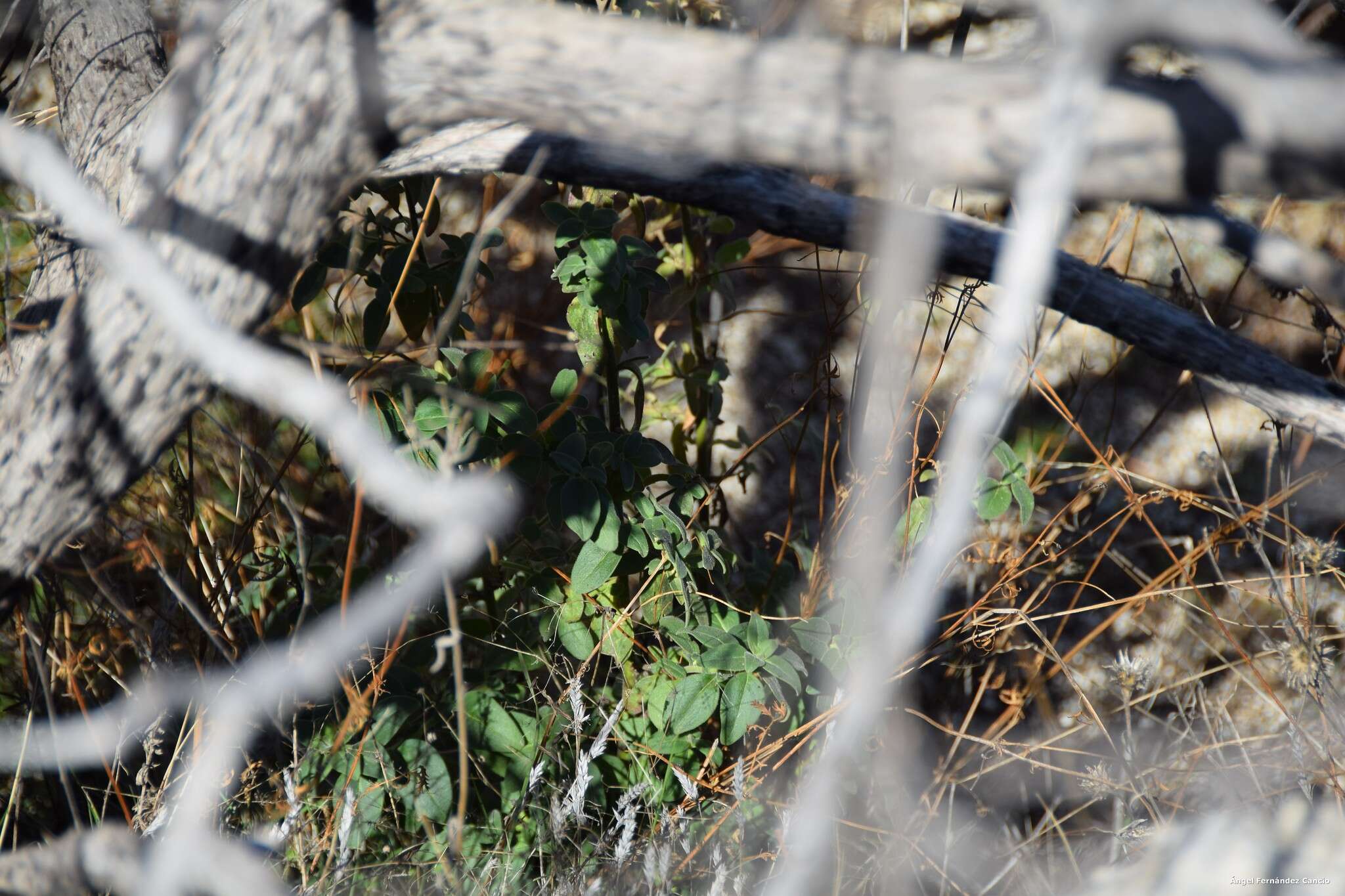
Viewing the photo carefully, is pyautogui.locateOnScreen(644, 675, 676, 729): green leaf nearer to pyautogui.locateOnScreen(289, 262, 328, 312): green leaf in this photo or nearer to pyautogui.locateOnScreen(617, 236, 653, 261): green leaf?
pyautogui.locateOnScreen(617, 236, 653, 261): green leaf

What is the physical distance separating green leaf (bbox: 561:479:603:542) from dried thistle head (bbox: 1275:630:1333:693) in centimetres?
117

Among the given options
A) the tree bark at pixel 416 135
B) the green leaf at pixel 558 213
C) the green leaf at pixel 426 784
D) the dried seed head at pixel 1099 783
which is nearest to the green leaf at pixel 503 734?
the green leaf at pixel 426 784

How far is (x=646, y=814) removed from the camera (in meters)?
1.46

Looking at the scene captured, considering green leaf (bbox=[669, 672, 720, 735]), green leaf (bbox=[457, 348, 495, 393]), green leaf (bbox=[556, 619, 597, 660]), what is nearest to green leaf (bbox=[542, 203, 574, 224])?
green leaf (bbox=[457, 348, 495, 393])

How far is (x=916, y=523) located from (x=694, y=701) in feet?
1.56

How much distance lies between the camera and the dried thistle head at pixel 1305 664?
4.37ft

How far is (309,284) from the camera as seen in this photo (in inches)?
48.4

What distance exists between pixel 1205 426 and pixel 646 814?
5.25ft

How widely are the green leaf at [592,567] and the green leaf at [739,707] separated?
28cm

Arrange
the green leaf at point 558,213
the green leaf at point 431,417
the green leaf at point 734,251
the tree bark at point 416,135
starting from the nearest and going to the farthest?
the tree bark at point 416,135 → the green leaf at point 431,417 → the green leaf at point 558,213 → the green leaf at point 734,251

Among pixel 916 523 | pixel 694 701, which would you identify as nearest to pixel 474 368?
pixel 694 701

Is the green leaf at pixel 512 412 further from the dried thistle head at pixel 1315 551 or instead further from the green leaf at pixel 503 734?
the dried thistle head at pixel 1315 551

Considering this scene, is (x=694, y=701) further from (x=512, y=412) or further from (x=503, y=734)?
(x=512, y=412)

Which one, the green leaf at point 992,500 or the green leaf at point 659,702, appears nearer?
the green leaf at point 992,500
